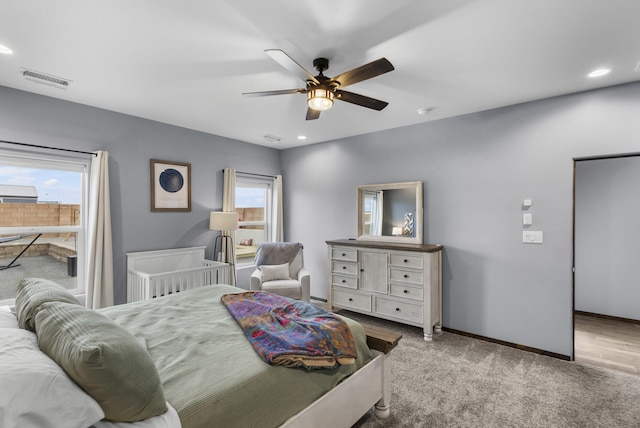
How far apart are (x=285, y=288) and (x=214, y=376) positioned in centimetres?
267

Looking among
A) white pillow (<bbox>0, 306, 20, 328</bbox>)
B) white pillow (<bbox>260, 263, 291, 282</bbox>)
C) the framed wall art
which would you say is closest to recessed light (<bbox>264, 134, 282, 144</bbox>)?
the framed wall art

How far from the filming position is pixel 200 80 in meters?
2.77

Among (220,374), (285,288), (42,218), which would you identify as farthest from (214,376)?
(42,218)

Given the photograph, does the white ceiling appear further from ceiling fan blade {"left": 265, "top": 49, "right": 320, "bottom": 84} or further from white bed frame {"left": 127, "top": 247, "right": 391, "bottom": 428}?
white bed frame {"left": 127, "top": 247, "right": 391, "bottom": 428}

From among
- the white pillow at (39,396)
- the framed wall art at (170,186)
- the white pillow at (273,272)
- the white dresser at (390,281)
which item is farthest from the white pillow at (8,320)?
the white dresser at (390,281)

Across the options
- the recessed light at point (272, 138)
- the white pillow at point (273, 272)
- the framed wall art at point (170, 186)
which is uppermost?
the recessed light at point (272, 138)

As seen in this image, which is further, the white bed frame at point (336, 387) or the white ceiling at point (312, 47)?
the white ceiling at point (312, 47)

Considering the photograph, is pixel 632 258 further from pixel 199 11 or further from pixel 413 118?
pixel 199 11

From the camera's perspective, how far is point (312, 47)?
7.22 feet

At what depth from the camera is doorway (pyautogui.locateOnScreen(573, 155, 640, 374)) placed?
3.87 metres

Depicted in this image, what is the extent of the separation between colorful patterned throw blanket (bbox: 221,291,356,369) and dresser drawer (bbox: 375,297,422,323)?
175cm

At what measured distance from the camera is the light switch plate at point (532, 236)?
3168mm

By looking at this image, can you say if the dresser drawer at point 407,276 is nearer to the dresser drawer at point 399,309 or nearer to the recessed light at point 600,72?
the dresser drawer at point 399,309

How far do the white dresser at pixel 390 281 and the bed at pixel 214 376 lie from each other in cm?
154
